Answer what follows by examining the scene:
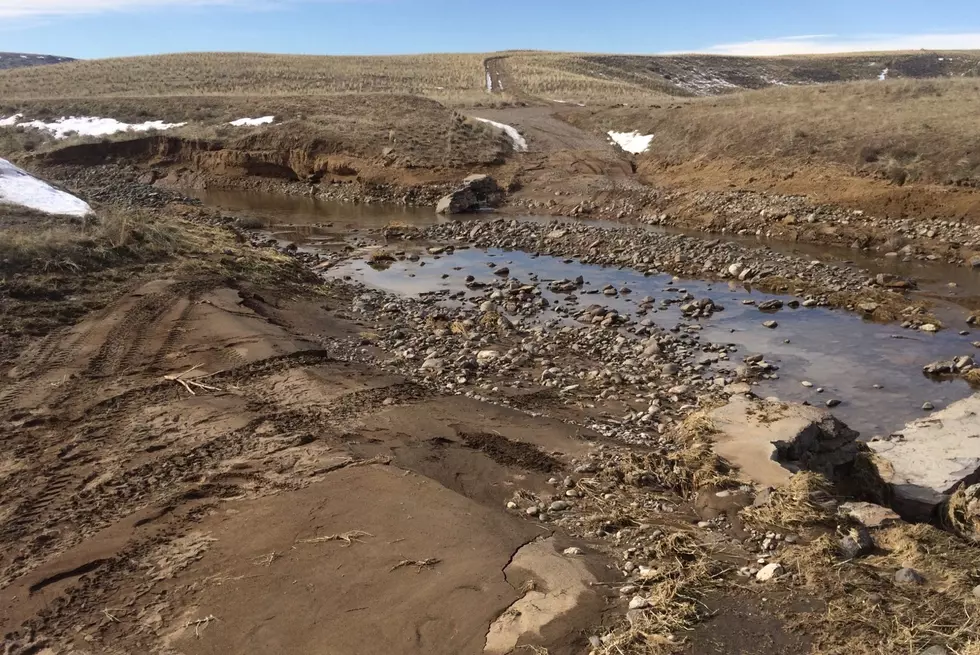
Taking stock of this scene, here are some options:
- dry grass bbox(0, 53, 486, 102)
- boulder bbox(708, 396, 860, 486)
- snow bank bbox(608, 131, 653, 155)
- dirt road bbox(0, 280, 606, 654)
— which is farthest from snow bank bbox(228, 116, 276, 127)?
boulder bbox(708, 396, 860, 486)

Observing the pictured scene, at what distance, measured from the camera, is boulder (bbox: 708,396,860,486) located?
6.80 meters

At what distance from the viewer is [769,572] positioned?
5.22 metres

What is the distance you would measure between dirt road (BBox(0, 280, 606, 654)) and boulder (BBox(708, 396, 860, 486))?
176 centimetres

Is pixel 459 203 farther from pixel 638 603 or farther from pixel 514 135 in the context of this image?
pixel 638 603

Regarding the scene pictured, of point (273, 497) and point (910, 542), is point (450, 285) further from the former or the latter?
point (910, 542)

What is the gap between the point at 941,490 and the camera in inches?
273

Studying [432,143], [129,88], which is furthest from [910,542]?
[129,88]

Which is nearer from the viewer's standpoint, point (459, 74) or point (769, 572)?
point (769, 572)

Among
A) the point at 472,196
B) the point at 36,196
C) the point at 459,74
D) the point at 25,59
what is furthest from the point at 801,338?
the point at 25,59

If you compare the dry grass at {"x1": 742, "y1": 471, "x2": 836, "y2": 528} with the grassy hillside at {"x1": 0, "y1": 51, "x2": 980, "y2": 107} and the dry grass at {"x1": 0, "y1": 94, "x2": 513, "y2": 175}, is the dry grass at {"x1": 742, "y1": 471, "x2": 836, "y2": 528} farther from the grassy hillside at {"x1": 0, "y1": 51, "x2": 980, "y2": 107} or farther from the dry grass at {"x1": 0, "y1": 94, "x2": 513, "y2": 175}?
the grassy hillside at {"x1": 0, "y1": 51, "x2": 980, "y2": 107}

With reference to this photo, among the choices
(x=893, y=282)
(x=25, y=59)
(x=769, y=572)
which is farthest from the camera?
(x=25, y=59)

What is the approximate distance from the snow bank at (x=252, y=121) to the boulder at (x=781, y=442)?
34.0 meters

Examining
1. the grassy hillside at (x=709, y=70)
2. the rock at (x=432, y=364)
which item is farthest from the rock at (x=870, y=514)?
the grassy hillside at (x=709, y=70)

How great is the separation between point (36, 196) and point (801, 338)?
18.0 metres
